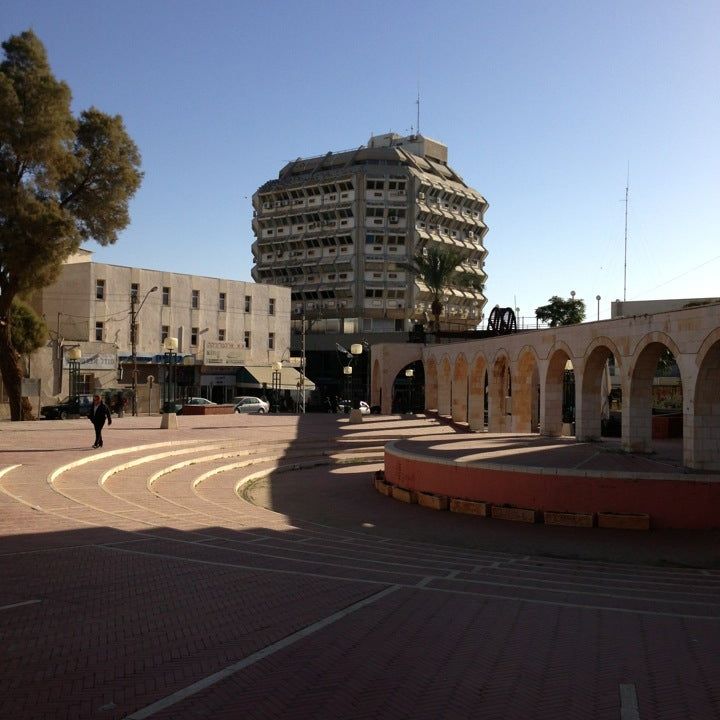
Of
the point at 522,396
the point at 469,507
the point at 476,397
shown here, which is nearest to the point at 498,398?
the point at 476,397

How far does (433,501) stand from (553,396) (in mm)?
9107

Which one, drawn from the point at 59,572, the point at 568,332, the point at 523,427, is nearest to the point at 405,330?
the point at 523,427

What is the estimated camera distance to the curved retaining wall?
16.4 meters

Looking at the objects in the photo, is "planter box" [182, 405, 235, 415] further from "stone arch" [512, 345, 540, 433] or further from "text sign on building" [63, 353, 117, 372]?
"stone arch" [512, 345, 540, 433]

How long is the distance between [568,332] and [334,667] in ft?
65.8

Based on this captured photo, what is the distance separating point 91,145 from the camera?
104 feet

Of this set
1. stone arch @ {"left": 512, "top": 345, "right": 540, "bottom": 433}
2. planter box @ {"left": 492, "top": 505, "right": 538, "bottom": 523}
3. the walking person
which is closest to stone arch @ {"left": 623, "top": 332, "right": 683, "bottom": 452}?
planter box @ {"left": 492, "top": 505, "right": 538, "bottom": 523}

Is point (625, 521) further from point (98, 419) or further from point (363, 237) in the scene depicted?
point (363, 237)

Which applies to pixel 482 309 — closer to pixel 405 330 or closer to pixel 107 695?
pixel 405 330

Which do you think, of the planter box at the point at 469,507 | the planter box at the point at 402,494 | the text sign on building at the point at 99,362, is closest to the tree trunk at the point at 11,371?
the text sign on building at the point at 99,362

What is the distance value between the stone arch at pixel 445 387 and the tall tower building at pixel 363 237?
32.9 metres

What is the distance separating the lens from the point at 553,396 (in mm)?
26812

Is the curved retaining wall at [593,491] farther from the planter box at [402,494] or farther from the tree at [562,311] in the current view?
the tree at [562,311]

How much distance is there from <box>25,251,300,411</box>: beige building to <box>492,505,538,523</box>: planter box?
24.5 metres
